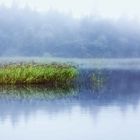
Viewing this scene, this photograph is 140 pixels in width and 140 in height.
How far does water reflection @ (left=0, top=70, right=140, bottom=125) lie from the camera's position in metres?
19.5

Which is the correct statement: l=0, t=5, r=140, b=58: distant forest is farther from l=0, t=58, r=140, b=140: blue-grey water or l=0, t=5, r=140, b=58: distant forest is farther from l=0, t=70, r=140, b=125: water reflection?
l=0, t=58, r=140, b=140: blue-grey water

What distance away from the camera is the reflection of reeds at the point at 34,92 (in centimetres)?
2366

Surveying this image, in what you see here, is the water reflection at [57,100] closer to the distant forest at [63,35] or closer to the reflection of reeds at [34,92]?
the reflection of reeds at [34,92]

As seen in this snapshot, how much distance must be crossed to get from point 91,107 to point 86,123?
3638mm

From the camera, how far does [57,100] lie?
74.2 ft

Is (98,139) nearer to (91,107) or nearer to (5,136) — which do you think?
(5,136)

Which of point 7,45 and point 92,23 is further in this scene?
point 92,23

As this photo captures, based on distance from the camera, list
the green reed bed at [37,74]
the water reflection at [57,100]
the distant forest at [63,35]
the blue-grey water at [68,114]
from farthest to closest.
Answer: the distant forest at [63,35], the green reed bed at [37,74], the water reflection at [57,100], the blue-grey water at [68,114]

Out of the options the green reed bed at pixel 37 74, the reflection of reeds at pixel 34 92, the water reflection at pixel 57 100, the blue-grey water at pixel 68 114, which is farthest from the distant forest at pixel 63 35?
the blue-grey water at pixel 68 114

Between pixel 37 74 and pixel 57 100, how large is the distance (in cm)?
452

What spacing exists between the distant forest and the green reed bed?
76.1 m

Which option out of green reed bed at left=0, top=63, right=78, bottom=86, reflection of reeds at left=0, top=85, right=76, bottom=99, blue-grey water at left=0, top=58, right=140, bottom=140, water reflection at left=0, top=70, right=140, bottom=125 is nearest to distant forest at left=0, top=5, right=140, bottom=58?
green reed bed at left=0, top=63, right=78, bottom=86

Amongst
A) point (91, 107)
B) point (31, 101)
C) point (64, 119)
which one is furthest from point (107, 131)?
point (31, 101)

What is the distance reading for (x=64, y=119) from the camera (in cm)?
1783
